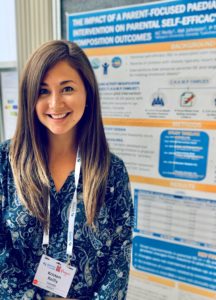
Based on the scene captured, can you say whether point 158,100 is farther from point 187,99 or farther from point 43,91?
point 43,91

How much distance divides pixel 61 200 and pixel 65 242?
13 centimetres

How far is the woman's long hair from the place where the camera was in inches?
33.9

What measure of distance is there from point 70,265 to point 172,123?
0.63 meters

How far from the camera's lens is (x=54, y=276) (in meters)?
0.93

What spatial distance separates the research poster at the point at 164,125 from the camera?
3.48 feet

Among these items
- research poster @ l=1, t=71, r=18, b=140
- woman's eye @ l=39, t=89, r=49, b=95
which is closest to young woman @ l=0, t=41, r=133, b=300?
woman's eye @ l=39, t=89, r=49, b=95

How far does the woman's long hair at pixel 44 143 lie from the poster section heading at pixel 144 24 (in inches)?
12.9

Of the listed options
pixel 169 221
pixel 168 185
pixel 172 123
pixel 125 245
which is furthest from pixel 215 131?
pixel 125 245

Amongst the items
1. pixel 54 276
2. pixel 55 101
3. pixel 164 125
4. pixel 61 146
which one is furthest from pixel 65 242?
pixel 164 125

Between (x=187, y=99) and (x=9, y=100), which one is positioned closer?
(x=187, y=99)

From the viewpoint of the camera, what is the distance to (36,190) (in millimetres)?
916

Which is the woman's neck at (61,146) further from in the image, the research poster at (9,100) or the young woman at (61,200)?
the research poster at (9,100)

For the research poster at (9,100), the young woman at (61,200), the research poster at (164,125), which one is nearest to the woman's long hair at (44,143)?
the young woman at (61,200)

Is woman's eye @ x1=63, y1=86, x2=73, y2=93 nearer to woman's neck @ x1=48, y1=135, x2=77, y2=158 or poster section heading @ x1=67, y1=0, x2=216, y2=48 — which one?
woman's neck @ x1=48, y1=135, x2=77, y2=158
